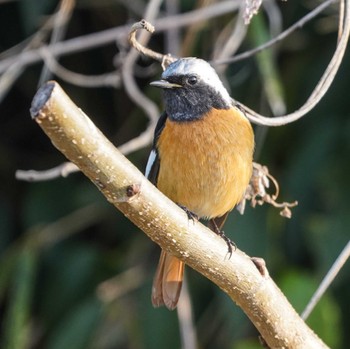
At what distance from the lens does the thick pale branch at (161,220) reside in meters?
2.19

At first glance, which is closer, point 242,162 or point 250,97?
point 242,162

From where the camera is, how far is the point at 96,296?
511 cm

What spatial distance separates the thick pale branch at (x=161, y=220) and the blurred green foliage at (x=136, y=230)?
164cm

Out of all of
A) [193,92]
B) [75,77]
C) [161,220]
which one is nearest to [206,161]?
[193,92]

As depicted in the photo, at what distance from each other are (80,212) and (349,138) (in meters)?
1.54

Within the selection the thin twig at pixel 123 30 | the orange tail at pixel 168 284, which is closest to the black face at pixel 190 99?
the thin twig at pixel 123 30

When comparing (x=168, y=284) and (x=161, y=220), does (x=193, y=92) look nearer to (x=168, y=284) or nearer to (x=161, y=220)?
(x=168, y=284)

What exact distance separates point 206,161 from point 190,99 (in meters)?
0.32

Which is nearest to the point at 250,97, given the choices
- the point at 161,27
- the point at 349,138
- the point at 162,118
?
the point at 349,138

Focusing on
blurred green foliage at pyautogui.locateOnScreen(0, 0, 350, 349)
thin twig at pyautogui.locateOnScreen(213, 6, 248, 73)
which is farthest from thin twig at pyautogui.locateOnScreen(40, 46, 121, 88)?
thin twig at pyautogui.locateOnScreen(213, 6, 248, 73)

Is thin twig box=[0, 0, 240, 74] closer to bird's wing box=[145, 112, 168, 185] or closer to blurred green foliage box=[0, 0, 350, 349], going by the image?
blurred green foliage box=[0, 0, 350, 349]

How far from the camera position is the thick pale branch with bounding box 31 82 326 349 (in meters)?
2.19

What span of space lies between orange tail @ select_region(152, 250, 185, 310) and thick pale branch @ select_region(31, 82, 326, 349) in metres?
0.76

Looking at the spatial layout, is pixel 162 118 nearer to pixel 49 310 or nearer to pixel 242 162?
pixel 242 162
